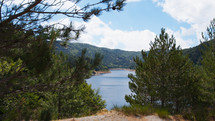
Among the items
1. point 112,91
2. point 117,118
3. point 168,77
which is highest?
point 168,77

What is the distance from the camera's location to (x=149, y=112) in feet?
25.4

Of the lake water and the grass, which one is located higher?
the grass

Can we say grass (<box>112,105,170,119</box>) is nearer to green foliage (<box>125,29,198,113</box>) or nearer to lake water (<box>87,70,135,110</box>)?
green foliage (<box>125,29,198,113</box>)

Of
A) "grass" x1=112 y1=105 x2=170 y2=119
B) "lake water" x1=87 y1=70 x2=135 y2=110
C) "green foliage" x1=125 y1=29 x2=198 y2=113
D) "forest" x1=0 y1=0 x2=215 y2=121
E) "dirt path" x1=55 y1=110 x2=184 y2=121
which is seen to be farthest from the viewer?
"lake water" x1=87 y1=70 x2=135 y2=110

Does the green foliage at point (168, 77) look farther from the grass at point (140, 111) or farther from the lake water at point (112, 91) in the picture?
the lake water at point (112, 91)

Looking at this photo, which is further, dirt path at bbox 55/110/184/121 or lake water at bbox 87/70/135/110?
lake water at bbox 87/70/135/110

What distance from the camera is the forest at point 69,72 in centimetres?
336

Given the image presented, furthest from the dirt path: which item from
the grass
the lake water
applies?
the lake water

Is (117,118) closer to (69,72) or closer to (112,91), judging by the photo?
(69,72)

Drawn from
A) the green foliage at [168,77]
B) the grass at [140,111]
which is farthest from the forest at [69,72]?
the grass at [140,111]

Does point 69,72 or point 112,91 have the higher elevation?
point 69,72

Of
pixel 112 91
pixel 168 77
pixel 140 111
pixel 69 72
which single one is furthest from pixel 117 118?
pixel 112 91

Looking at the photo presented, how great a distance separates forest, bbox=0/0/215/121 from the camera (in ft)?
11.0

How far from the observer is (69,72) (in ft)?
17.9
